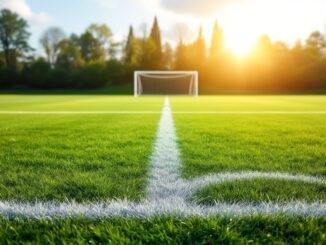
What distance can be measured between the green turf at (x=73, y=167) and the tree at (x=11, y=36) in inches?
2107

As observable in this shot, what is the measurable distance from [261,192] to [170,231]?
0.66 m

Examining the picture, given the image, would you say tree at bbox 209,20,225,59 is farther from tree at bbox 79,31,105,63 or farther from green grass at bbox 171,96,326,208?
green grass at bbox 171,96,326,208

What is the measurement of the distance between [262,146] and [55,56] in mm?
54673

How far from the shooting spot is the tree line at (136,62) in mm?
39562

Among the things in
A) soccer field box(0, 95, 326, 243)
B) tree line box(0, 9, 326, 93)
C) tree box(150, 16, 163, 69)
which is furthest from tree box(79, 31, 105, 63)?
soccer field box(0, 95, 326, 243)

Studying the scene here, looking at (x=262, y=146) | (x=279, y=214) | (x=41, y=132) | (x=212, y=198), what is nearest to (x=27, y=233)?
(x=212, y=198)

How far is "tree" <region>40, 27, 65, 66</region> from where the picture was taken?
50594mm

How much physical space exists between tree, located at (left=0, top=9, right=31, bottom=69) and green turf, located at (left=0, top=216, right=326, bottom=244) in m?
55.3

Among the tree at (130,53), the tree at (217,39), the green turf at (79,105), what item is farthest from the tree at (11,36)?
the green turf at (79,105)

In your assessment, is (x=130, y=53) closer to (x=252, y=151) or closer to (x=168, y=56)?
(x=168, y=56)

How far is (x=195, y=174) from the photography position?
1845 millimetres

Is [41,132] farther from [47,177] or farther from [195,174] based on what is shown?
[195,174]

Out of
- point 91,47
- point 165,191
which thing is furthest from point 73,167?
point 91,47

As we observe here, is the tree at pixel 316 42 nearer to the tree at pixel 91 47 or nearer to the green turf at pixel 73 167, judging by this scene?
the tree at pixel 91 47
